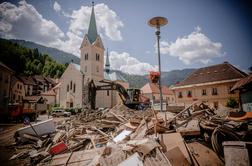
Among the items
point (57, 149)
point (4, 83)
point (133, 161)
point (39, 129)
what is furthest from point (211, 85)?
point (4, 83)

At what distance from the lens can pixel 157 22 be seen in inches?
247

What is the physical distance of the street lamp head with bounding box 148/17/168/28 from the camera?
6.11 m

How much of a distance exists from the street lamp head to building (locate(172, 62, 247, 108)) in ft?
66.8

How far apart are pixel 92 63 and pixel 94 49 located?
3.90 meters

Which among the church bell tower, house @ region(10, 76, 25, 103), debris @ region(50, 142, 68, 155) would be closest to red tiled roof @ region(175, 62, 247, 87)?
the church bell tower

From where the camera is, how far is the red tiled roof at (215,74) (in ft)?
83.1

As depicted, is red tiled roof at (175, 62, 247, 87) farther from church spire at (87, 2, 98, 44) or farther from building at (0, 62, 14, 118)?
building at (0, 62, 14, 118)

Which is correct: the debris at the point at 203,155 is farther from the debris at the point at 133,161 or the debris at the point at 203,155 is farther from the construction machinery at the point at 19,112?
the construction machinery at the point at 19,112

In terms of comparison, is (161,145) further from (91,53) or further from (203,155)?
(91,53)

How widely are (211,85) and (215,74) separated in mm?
2343

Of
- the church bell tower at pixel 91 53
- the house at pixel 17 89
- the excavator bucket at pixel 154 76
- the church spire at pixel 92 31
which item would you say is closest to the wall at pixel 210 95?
the excavator bucket at pixel 154 76

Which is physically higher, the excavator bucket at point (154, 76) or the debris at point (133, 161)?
the excavator bucket at point (154, 76)

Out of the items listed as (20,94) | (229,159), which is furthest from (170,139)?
(20,94)

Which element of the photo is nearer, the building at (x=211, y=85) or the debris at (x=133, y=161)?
the debris at (x=133, y=161)
